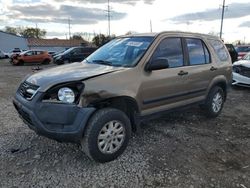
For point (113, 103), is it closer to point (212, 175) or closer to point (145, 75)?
point (145, 75)

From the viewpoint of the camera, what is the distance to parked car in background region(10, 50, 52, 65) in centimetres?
2614

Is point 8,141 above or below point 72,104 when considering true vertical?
below

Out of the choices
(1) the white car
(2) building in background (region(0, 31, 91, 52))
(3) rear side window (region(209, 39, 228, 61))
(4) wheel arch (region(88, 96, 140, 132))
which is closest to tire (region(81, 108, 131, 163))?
(4) wheel arch (region(88, 96, 140, 132))

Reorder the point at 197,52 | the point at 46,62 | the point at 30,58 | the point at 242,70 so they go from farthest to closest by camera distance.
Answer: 1. the point at 46,62
2. the point at 30,58
3. the point at 242,70
4. the point at 197,52

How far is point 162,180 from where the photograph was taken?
11.8 feet

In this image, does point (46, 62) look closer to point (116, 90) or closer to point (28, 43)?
point (116, 90)

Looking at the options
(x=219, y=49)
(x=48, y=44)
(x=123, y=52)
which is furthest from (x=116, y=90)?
(x=48, y=44)

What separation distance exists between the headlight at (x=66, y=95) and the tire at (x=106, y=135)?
0.39 meters

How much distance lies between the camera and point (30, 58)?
87.6 ft

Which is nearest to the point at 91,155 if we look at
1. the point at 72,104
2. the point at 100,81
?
the point at 72,104

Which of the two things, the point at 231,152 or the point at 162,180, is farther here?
the point at 231,152

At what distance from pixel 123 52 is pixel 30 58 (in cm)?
2385

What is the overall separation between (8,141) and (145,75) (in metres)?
2.60

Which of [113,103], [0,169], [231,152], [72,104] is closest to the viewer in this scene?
[72,104]
